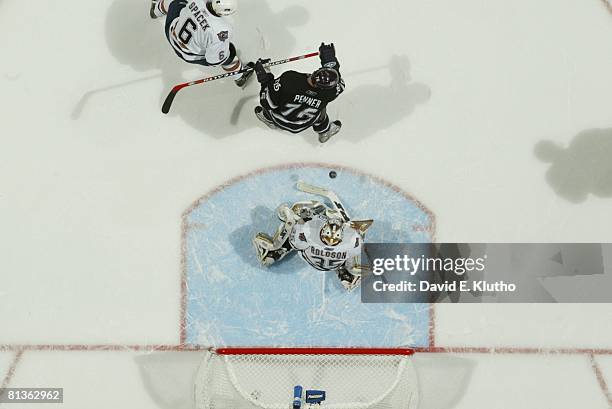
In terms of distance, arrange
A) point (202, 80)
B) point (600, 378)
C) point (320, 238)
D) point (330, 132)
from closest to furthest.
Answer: point (320, 238) → point (202, 80) → point (330, 132) → point (600, 378)

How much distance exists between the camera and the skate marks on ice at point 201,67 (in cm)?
745

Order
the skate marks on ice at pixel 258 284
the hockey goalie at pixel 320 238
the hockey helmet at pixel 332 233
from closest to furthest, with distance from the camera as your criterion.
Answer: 1. the hockey helmet at pixel 332 233
2. the hockey goalie at pixel 320 238
3. the skate marks on ice at pixel 258 284

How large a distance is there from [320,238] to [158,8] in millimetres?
2479

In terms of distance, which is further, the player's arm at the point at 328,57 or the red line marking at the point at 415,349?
the red line marking at the point at 415,349

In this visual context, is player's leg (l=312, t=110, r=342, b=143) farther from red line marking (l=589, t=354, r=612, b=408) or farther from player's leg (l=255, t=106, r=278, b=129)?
red line marking (l=589, t=354, r=612, b=408)

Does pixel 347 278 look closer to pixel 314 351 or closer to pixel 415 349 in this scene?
pixel 314 351

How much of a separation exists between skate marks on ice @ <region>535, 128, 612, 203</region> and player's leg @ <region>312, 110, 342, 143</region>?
180 centimetres

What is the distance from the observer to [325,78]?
6445 mm

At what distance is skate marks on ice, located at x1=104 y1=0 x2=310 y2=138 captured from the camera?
7453 millimetres

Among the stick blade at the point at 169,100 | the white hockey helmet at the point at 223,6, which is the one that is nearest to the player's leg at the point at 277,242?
the stick blade at the point at 169,100

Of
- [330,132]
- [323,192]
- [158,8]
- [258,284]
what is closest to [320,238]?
[323,192]

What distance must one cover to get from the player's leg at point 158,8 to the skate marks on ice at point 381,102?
167 cm

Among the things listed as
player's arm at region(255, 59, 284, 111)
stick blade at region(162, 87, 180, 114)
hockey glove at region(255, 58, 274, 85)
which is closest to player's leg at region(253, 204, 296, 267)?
player's arm at region(255, 59, 284, 111)

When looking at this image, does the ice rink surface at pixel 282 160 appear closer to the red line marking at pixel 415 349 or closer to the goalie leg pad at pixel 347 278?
the red line marking at pixel 415 349
